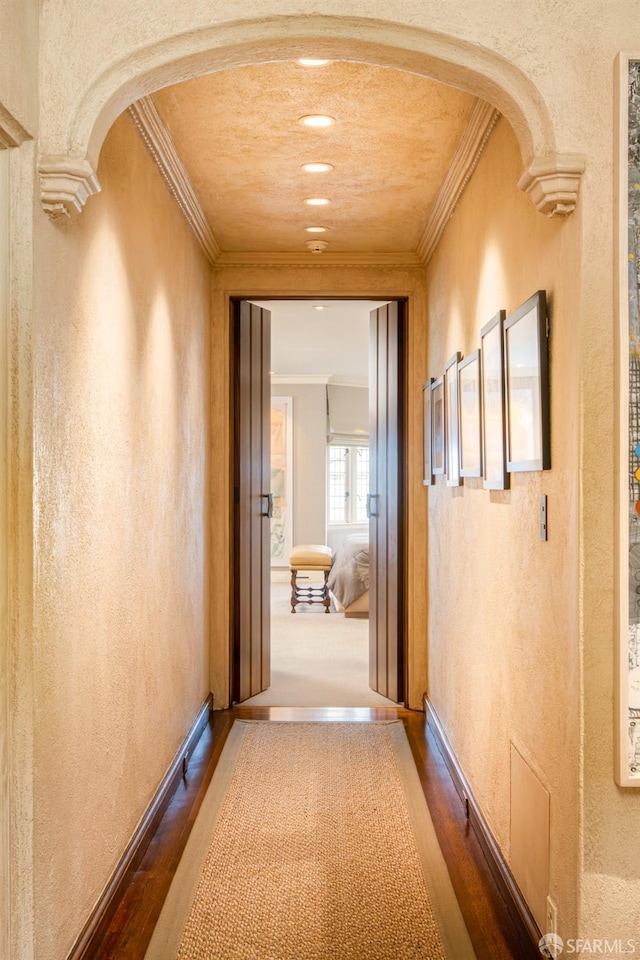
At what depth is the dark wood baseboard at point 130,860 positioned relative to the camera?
7.07 ft

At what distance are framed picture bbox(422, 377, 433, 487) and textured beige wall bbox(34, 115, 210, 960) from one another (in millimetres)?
1334

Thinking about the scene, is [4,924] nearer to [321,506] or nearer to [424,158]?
[424,158]

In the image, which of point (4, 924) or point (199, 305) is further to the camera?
point (199, 305)

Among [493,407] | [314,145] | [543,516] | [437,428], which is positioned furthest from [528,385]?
[437,428]

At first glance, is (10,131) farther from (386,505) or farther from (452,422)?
(386,505)

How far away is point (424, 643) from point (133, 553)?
2.38 meters

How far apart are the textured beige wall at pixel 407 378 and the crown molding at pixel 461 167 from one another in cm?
44

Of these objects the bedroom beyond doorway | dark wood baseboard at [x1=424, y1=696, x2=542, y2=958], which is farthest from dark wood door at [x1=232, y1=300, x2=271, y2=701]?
dark wood baseboard at [x1=424, y1=696, x2=542, y2=958]

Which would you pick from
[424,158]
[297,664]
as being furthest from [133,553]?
[297,664]

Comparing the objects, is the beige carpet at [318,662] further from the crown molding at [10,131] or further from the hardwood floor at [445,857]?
the crown molding at [10,131]

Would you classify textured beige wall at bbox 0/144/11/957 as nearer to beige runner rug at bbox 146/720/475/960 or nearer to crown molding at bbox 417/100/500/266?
beige runner rug at bbox 146/720/475/960

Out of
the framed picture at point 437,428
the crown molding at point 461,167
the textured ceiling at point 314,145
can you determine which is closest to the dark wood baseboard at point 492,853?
the framed picture at point 437,428

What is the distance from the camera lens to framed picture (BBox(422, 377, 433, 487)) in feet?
14.1

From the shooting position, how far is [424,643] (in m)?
4.64
